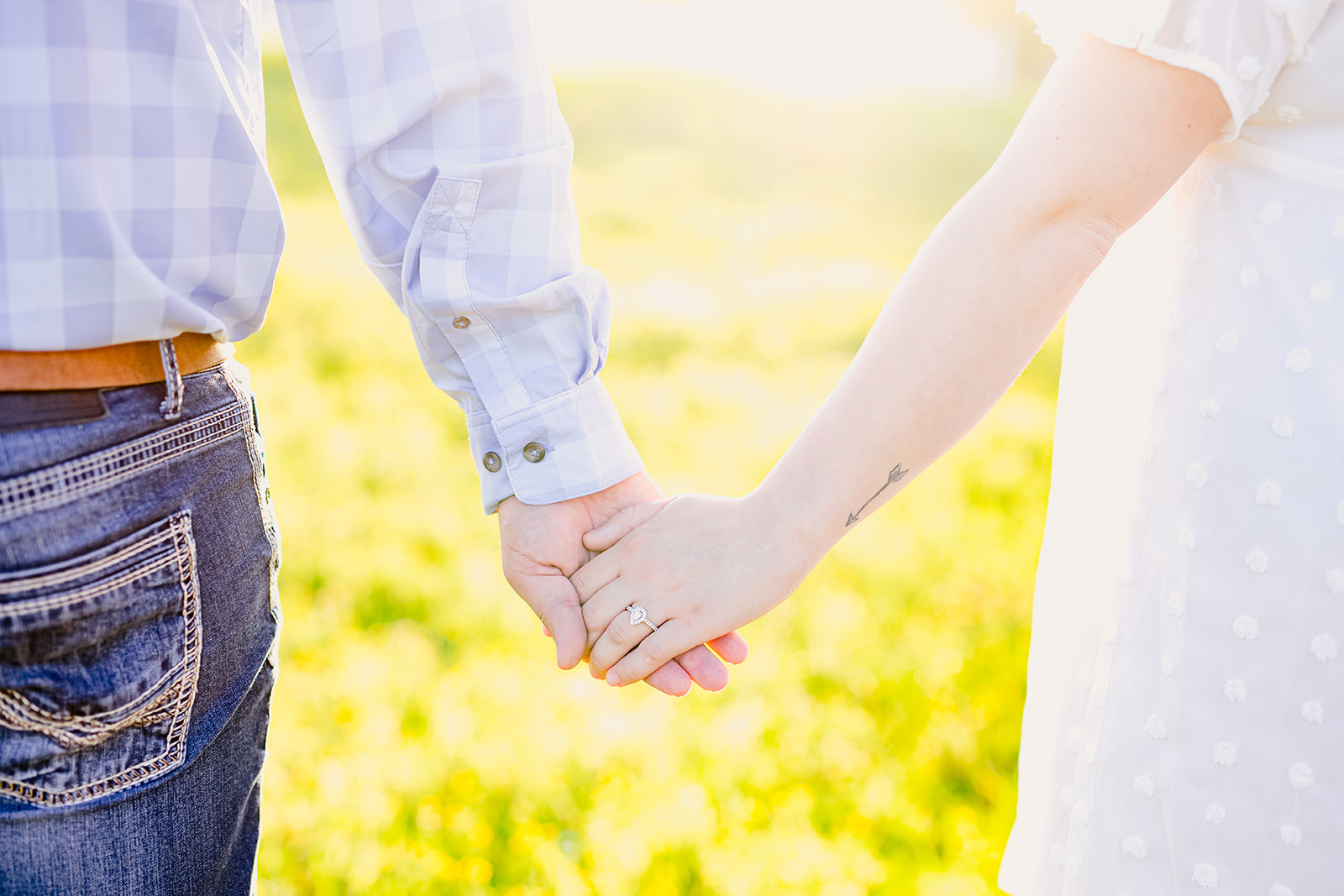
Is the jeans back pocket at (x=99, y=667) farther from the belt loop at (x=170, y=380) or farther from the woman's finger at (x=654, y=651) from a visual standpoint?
the woman's finger at (x=654, y=651)

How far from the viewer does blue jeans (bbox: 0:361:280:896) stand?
3.37 feet

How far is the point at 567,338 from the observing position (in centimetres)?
172

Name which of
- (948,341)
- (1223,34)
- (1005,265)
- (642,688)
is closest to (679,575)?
(948,341)

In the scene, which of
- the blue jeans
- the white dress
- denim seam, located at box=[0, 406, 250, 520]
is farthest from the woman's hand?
denim seam, located at box=[0, 406, 250, 520]

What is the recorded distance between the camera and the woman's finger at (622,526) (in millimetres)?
1782

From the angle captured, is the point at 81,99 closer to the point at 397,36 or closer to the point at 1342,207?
the point at 397,36

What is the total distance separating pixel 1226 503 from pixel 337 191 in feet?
4.68

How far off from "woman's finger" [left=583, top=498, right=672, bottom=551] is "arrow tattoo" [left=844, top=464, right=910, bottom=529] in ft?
1.35

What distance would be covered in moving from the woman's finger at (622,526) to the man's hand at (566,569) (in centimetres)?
4

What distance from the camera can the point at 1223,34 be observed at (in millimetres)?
1034

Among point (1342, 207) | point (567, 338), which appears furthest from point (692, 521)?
point (1342, 207)

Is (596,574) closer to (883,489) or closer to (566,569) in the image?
(566,569)

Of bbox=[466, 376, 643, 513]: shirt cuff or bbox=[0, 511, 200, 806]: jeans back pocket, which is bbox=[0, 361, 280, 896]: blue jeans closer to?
bbox=[0, 511, 200, 806]: jeans back pocket

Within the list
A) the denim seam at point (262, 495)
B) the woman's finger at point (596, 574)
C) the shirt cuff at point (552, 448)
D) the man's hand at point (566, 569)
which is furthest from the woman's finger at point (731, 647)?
the denim seam at point (262, 495)
